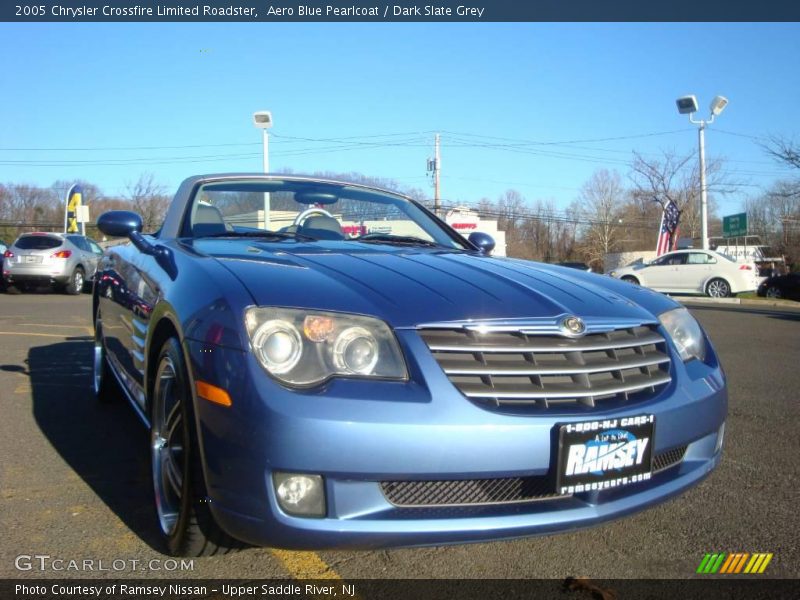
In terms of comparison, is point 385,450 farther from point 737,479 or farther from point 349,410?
point 737,479

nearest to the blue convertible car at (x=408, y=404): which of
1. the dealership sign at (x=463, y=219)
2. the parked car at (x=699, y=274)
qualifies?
the parked car at (x=699, y=274)

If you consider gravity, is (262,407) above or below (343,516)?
above

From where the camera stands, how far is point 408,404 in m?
1.87

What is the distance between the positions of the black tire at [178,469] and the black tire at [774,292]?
1043 inches

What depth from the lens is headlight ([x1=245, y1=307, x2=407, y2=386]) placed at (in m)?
1.94

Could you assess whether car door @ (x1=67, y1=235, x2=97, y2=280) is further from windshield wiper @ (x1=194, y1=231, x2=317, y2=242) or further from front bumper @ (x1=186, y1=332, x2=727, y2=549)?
front bumper @ (x1=186, y1=332, x2=727, y2=549)

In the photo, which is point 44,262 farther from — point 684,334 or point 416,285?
point 684,334

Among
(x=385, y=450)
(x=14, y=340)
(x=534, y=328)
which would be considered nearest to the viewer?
(x=385, y=450)

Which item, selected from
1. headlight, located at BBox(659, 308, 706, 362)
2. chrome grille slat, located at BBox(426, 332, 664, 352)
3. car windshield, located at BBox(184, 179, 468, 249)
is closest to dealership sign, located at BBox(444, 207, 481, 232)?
car windshield, located at BBox(184, 179, 468, 249)

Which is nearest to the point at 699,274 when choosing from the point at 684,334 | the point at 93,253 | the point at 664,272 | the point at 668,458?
the point at 664,272

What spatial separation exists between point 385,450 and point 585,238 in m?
59.6

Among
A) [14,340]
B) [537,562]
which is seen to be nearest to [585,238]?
[14,340]

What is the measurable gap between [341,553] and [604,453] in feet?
3.41

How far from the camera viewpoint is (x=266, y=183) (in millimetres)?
3982
